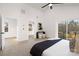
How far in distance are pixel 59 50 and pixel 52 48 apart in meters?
0.11

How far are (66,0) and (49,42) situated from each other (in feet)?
2.32

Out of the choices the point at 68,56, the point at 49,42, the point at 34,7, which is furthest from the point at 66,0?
the point at 68,56

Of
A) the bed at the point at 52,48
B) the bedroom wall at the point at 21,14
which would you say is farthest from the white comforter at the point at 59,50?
the bedroom wall at the point at 21,14

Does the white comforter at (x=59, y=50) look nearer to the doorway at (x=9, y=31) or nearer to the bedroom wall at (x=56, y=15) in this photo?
the bedroom wall at (x=56, y=15)

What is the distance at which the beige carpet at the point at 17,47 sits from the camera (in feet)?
5.82

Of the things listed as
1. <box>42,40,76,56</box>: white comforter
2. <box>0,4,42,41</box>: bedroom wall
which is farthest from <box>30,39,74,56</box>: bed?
<box>0,4,42,41</box>: bedroom wall

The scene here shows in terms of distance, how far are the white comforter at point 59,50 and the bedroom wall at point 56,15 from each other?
171 mm

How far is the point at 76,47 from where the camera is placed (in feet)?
5.85

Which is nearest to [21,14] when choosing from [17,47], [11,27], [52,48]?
[11,27]

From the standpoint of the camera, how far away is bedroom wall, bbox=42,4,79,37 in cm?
177

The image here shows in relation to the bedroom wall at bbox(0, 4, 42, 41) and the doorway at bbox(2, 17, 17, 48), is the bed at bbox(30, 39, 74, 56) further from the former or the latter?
the doorway at bbox(2, 17, 17, 48)

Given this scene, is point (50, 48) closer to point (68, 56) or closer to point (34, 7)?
point (68, 56)

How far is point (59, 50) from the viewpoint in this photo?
179cm

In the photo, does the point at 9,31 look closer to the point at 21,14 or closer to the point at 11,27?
the point at 11,27
